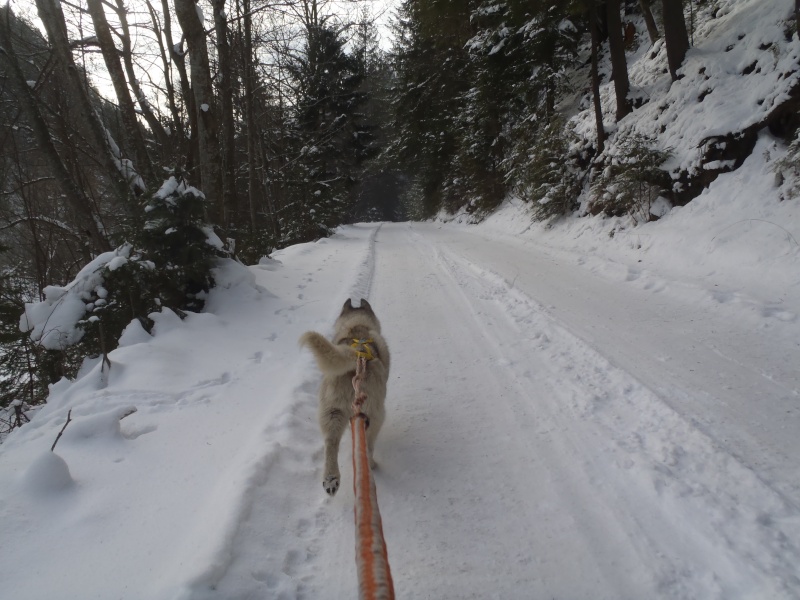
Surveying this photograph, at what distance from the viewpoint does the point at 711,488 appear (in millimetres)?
2469

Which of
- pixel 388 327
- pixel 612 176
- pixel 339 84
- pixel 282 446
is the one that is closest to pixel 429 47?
pixel 339 84

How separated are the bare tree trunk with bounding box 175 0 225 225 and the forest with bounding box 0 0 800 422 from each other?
33 millimetres

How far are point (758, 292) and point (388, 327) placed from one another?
5.05 m

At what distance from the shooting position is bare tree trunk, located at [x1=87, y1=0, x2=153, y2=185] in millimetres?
7246

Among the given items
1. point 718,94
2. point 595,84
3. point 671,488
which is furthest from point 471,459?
point 595,84

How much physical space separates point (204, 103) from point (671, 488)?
8.96 meters

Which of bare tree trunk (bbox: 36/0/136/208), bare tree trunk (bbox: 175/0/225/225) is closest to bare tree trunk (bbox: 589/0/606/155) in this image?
bare tree trunk (bbox: 175/0/225/225)

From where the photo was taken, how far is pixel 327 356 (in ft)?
9.04

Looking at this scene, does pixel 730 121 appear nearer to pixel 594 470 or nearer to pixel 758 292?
pixel 758 292

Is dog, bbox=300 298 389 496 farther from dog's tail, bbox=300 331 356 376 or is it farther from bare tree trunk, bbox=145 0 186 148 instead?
bare tree trunk, bbox=145 0 186 148

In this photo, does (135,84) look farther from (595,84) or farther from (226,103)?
(595,84)

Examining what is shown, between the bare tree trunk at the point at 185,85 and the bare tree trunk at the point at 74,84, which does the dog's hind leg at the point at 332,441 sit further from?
the bare tree trunk at the point at 185,85

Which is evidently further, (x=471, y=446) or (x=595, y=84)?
(x=595, y=84)

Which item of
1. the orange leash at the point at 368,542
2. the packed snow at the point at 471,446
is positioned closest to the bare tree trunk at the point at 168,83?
the packed snow at the point at 471,446
